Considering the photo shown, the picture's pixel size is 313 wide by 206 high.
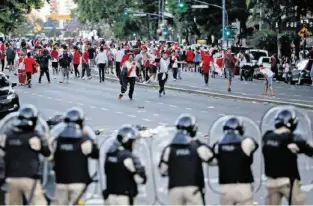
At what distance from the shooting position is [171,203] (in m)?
9.84

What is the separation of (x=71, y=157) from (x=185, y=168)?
134 cm

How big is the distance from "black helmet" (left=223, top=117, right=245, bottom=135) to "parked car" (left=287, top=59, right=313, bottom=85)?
33.7 m

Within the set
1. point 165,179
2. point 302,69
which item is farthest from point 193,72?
point 165,179

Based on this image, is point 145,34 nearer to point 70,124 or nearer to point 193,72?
point 193,72

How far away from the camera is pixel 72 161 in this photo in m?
10.0

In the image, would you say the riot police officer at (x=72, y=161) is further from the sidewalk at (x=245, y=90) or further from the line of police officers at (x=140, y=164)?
the sidewalk at (x=245, y=90)

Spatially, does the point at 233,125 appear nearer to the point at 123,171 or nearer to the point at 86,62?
the point at 123,171

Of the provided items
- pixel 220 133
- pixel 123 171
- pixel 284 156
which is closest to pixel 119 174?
pixel 123 171

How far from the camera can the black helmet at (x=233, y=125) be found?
10.0 m

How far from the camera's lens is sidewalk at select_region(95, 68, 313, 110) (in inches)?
1217

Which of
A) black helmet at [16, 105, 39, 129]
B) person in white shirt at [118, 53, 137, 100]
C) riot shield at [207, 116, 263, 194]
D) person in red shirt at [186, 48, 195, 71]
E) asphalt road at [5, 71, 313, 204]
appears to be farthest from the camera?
person in red shirt at [186, 48, 195, 71]

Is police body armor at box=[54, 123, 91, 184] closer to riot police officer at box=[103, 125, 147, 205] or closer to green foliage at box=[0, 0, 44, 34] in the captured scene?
riot police officer at box=[103, 125, 147, 205]

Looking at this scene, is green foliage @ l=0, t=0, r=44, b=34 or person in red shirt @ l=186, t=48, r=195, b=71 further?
person in red shirt @ l=186, t=48, r=195, b=71

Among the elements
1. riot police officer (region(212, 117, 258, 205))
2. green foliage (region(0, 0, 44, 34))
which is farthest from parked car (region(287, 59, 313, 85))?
riot police officer (region(212, 117, 258, 205))
